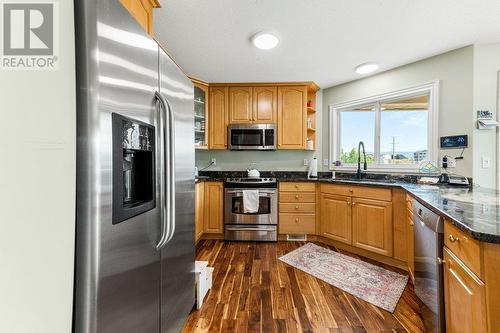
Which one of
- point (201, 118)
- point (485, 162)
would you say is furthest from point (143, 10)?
point (485, 162)

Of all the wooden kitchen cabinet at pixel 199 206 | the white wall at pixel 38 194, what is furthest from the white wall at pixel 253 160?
the white wall at pixel 38 194

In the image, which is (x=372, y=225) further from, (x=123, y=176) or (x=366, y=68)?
(x=123, y=176)

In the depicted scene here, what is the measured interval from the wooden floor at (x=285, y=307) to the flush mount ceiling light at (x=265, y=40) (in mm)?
2307

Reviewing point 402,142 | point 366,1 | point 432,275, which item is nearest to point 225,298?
point 432,275

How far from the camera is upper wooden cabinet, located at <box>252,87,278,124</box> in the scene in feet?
11.4

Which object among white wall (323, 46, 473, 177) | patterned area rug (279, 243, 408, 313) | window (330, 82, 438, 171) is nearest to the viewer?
patterned area rug (279, 243, 408, 313)

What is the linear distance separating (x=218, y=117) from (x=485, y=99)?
3.13 meters

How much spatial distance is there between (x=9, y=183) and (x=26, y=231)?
0.12 m

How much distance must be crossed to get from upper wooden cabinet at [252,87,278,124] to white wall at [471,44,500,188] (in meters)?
2.26

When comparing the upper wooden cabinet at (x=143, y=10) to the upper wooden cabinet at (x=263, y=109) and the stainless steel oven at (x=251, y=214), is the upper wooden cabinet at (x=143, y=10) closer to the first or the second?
the upper wooden cabinet at (x=263, y=109)

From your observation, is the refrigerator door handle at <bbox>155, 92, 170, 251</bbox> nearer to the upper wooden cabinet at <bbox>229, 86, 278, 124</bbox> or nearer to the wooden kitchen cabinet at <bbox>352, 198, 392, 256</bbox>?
the wooden kitchen cabinet at <bbox>352, 198, 392, 256</bbox>

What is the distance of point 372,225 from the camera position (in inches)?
101

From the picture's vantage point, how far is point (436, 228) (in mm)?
1242

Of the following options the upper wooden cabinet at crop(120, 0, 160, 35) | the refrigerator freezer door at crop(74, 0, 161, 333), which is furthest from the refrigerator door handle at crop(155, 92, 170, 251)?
the upper wooden cabinet at crop(120, 0, 160, 35)
